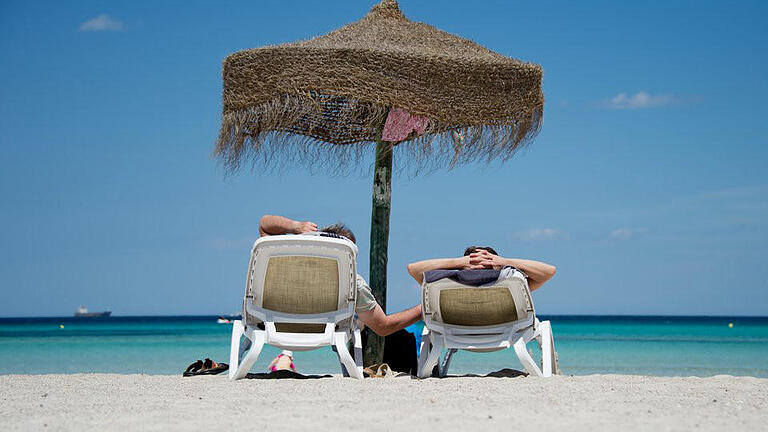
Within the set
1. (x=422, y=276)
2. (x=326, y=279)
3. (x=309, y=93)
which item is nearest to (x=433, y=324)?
(x=422, y=276)

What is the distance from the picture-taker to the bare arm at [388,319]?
15.2ft

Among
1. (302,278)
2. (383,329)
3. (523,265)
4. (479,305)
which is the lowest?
(383,329)

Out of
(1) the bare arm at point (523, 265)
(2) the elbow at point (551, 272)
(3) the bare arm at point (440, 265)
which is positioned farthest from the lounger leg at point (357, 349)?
(2) the elbow at point (551, 272)

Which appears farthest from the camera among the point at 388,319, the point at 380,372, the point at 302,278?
the point at 380,372

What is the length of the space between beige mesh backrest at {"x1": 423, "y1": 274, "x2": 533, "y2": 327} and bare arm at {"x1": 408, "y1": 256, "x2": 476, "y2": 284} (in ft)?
0.38

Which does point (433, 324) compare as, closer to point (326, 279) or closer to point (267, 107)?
point (326, 279)

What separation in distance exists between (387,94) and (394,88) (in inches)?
2.6

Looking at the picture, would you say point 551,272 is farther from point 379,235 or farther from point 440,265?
point 379,235

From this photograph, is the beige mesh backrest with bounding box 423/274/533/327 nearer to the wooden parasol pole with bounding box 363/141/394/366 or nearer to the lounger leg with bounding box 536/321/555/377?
the lounger leg with bounding box 536/321/555/377

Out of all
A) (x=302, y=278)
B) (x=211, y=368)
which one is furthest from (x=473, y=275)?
(x=211, y=368)

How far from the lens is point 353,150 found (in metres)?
6.51

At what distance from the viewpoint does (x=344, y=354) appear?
436cm

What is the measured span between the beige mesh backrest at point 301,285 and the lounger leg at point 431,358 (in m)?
0.63

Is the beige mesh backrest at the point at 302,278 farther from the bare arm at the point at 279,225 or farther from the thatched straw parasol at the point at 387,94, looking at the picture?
the thatched straw parasol at the point at 387,94
